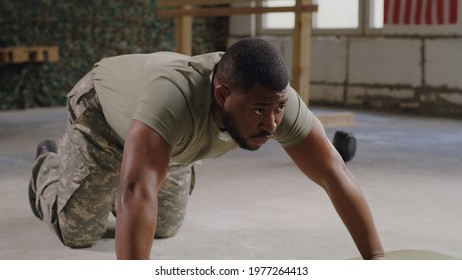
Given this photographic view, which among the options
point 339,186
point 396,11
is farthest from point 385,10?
point 339,186

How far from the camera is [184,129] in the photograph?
68.9 inches

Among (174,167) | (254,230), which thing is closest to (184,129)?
(174,167)

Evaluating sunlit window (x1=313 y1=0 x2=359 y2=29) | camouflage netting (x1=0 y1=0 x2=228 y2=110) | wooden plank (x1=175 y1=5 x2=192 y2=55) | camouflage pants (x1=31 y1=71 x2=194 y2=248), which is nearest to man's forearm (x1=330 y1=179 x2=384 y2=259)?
camouflage pants (x1=31 y1=71 x2=194 y2=248)

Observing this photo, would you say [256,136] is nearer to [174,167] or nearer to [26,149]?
[174,167]

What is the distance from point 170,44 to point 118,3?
879 millimetres

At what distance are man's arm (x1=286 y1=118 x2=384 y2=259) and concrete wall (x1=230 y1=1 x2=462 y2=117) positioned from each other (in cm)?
551

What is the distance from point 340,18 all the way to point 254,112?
6530 millimetres

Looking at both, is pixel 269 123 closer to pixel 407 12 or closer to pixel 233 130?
pixel 233 130

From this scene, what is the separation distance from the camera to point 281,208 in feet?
10.5

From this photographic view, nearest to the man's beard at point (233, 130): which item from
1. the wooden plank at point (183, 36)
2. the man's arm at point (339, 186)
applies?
the man's arm at point (339, 186)

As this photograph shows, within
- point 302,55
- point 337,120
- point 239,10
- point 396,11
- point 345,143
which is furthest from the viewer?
point 396,11

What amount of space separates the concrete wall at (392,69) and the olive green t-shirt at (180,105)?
5471mm

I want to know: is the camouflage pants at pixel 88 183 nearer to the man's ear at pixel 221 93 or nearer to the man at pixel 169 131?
the man at pixel 169 131

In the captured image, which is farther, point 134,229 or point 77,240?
point 77,240
